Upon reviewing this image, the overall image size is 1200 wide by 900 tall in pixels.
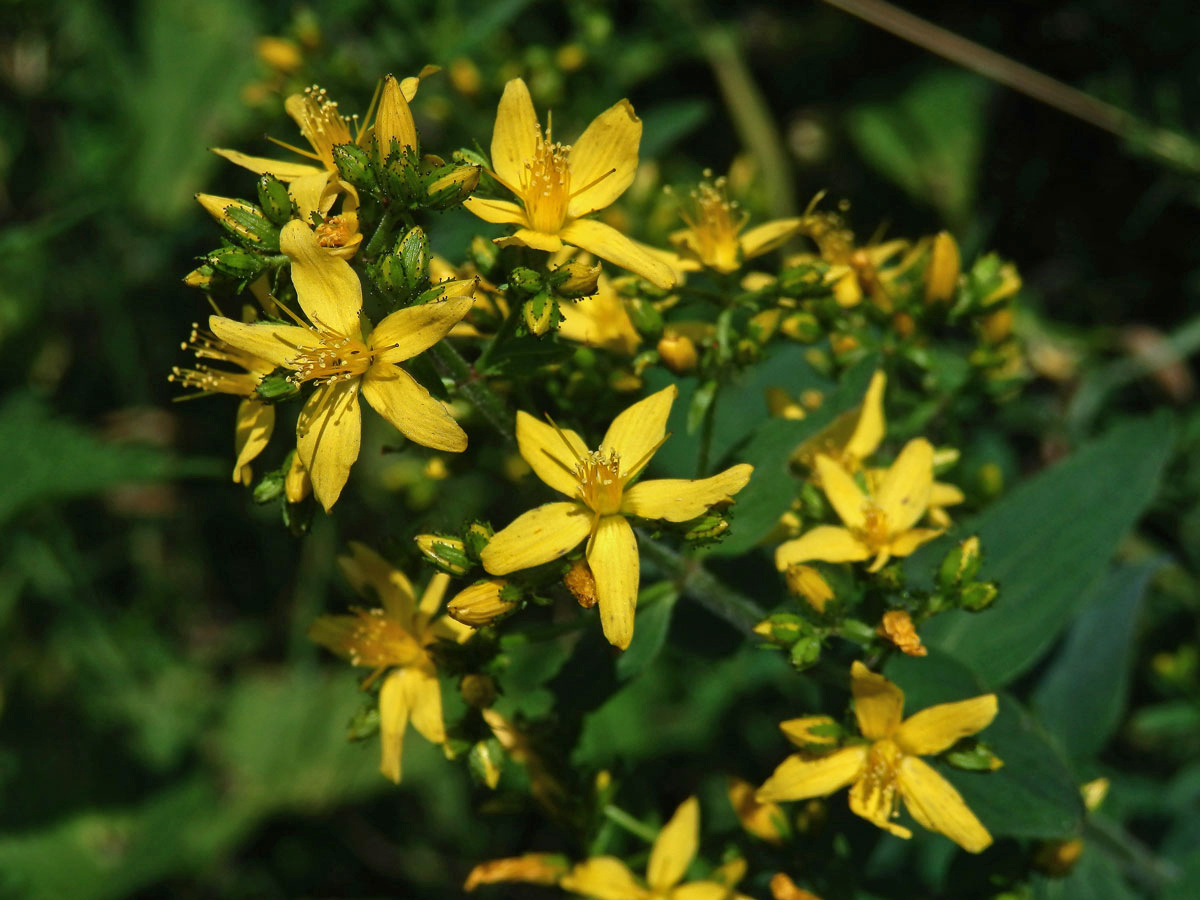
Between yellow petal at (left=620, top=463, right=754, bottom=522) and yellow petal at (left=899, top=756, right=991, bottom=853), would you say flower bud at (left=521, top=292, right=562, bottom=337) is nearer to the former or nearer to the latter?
yellow petal at (left=620, top=463, right=754, bottom=522)

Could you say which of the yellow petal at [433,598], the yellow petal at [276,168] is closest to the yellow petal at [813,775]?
the yellow petal at [433,598]

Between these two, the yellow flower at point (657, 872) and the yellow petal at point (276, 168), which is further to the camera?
the yellow flower at point (657, 872)

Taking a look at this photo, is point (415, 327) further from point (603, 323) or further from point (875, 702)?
point (875, 702)

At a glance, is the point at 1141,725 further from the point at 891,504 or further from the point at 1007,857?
the point at 891,504

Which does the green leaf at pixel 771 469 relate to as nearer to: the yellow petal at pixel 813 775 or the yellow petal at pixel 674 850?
the yellow petal at pixel 813 775

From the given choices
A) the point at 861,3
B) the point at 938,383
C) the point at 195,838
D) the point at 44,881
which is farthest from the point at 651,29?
the point at 44,881

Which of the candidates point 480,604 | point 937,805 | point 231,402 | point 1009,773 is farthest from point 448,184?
point 231,402
